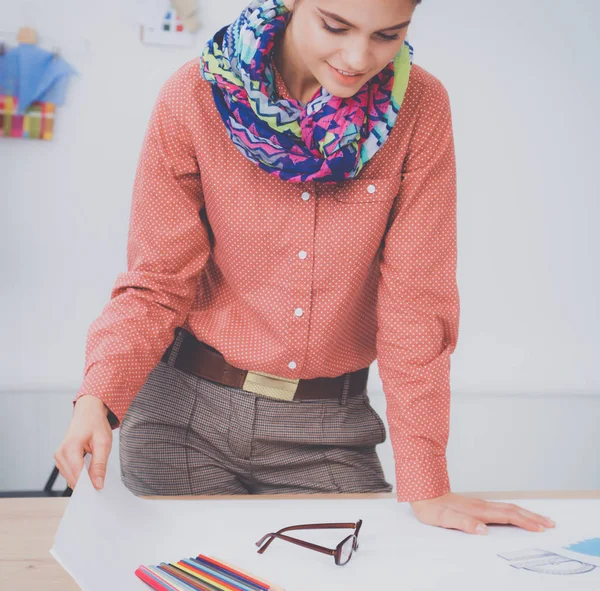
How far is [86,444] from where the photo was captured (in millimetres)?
919

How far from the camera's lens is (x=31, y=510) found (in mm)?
992

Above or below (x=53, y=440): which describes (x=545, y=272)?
above

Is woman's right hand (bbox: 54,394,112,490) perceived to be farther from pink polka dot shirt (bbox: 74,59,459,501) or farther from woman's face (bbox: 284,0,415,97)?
woman's face (bbox: 284,0,415,97)

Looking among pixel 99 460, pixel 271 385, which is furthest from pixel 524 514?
pixel 99 460

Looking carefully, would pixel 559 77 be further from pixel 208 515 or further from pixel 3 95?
pixel 208 515

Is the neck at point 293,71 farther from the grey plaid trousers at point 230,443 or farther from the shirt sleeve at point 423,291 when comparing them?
the grey plaid trousers at point 230,443

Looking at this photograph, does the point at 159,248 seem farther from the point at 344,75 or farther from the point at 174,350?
the point at 344,75

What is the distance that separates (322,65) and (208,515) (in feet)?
1.76

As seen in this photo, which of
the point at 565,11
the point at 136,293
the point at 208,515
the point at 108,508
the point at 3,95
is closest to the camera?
the point at 108,508

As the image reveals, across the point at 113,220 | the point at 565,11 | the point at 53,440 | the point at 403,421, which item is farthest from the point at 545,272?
the point at 403,421

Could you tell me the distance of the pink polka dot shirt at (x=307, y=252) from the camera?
3.56ft

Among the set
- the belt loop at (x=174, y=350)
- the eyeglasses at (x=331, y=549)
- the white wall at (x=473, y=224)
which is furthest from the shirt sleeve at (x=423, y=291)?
the white wall at (x=473, y=224)

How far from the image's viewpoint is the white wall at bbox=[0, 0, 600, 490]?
2840mm

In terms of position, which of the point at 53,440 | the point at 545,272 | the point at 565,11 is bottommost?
the point at 53,440
